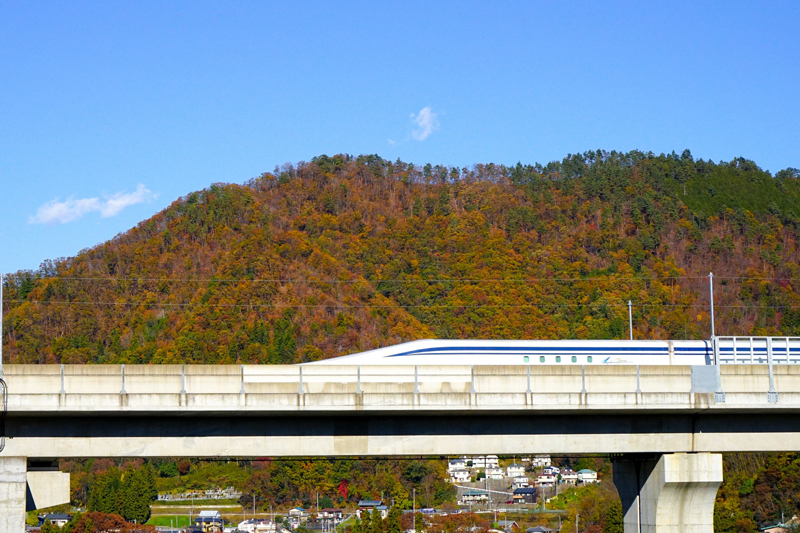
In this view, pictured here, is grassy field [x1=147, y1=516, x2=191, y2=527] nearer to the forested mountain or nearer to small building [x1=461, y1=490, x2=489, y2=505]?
the forested mountain

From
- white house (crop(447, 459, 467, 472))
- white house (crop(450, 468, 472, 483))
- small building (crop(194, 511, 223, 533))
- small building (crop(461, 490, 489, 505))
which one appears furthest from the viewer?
white house (crop(447, 459, 467, 472))

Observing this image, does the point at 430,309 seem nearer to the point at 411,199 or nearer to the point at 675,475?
the point at 411,199

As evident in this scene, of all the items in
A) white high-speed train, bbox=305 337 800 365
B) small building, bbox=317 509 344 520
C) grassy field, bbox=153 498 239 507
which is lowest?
small building, bbox=317 509 344 520

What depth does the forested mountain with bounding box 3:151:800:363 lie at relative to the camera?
Result: 130500 millimetres

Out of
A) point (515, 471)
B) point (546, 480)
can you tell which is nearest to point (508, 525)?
point (546, 480)

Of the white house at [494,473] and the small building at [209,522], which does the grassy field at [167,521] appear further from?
the white house at [494,473]

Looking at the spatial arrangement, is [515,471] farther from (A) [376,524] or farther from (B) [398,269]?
(A) [376,524]

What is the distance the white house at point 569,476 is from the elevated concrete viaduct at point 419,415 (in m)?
99.6

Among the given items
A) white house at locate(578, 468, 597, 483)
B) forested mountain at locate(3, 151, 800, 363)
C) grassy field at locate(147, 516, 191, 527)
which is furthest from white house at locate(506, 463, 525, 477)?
grassy field at locate(147, 516, 191, 527)

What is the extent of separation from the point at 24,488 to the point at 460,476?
366 ft

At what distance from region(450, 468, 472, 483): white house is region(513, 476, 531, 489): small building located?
6.58 m

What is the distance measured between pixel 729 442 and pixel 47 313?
111 metres

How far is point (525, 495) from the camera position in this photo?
406 feet

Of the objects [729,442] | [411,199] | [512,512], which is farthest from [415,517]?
[411,199]
